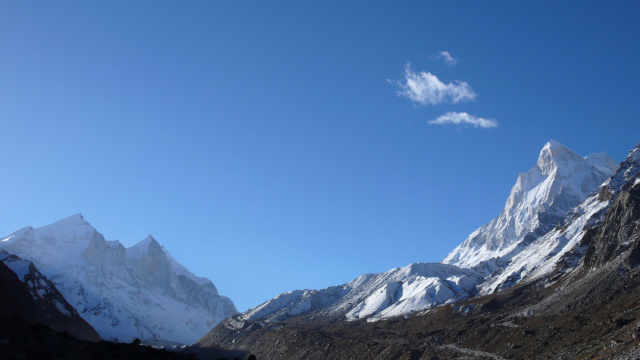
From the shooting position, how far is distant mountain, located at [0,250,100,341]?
350 ft

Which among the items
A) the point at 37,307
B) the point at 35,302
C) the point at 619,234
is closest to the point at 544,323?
the point at 619,234

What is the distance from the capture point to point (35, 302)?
12656 cm

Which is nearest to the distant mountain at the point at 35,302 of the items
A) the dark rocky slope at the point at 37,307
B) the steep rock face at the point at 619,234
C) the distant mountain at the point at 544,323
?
the dark rocky slope at the point at 37,307

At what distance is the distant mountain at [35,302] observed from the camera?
10675 centimetres

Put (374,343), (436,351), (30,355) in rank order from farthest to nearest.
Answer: (374,343)
(436,351)
(30,355)

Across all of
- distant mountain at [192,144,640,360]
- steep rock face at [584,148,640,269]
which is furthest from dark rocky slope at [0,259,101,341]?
steep rock face at [584,148,640,269]

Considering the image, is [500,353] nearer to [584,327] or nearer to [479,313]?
[584,327]

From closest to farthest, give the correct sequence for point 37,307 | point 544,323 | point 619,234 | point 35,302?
point 544,323 < point 37,307 < point 35,302 < point 619,234

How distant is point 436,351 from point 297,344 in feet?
210

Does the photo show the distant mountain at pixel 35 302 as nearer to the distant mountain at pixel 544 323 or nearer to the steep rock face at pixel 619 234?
the distant mountain at pixel 544 323

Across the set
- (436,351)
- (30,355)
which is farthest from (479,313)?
(30,355)

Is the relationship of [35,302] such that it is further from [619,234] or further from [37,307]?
[619,234]

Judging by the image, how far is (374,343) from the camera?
140 meters

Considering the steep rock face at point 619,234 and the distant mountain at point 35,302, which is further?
the steep rock face at point 619,234
